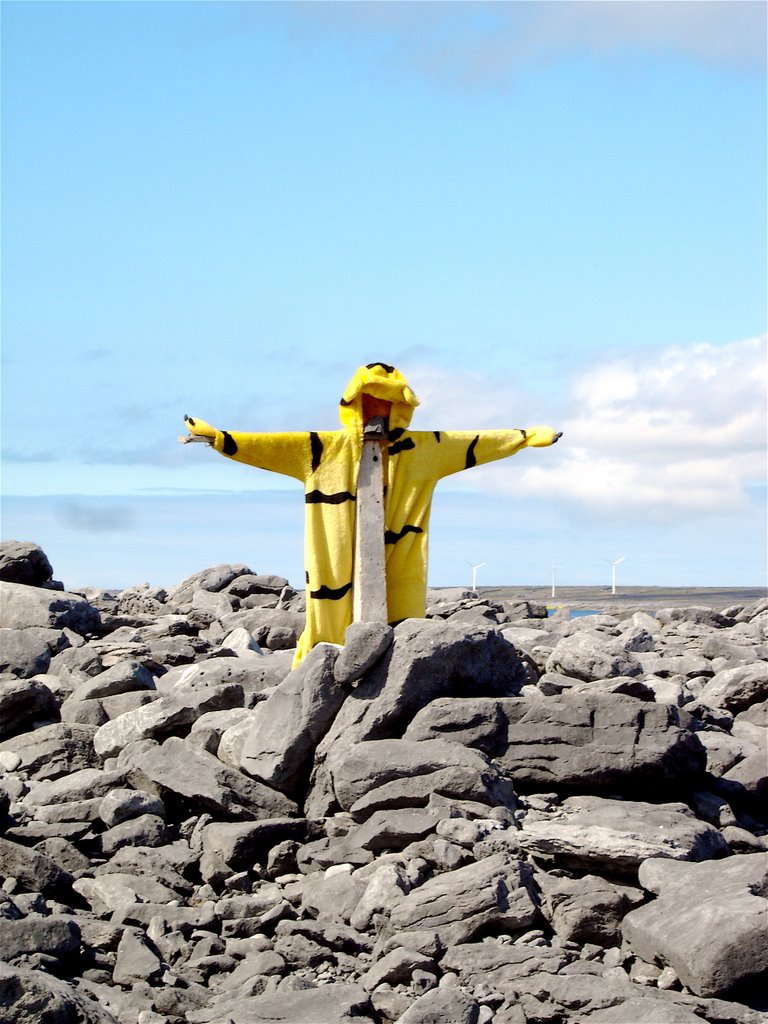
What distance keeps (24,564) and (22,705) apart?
843 centimetres

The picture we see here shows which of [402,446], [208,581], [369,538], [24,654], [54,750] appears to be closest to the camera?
[54,750]

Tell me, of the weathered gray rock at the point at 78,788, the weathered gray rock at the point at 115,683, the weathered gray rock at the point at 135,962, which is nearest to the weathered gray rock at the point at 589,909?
the weathered gray rock at the point at 135,962

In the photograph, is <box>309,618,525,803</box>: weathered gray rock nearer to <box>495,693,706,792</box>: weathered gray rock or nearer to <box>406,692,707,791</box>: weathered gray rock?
<box>406,692,707,791</box>: weathered gray rock

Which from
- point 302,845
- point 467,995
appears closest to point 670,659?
point 302,845

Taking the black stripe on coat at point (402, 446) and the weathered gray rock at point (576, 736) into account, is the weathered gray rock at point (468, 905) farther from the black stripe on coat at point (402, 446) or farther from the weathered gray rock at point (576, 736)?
the black stripe on coat at point (402, 446)

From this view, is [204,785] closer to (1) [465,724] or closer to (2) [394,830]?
(2) [394,830]

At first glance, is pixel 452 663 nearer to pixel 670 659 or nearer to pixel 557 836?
pixel 557 836

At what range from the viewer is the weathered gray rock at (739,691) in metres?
13.7

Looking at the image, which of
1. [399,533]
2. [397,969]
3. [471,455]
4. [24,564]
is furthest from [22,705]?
[24,564]

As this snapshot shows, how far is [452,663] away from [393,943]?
324cm

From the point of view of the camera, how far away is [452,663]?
11.0 meters

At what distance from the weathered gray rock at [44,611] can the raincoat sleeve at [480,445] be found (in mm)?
7618

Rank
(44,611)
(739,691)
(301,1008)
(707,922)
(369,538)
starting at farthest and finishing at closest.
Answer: (44,611) → (739,691) → (369,538) → (707,922) → (301,1008)

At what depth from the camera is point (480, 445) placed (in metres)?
13.5
